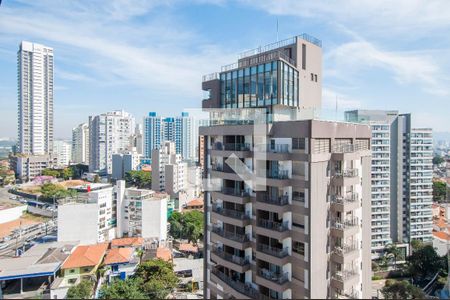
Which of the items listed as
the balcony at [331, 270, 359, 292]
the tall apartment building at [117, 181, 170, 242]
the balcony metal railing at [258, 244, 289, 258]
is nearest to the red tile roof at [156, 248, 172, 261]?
the tall apartment building at [117, 181, 170, 242]

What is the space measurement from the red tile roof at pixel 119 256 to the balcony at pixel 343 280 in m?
13.2

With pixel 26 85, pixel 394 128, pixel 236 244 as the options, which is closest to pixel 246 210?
pixel 236 244

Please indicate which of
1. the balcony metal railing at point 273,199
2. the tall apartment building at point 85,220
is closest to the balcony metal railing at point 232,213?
the balcony metal railing at point 273,199

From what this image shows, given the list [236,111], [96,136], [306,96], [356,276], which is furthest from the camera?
[96,136]

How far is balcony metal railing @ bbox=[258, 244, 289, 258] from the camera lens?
6.37m

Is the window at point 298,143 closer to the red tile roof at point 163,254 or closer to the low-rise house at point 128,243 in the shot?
the red tile roof at point 163,254

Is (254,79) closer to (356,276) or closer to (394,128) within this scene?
(356,276)

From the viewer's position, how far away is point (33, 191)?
124 ft

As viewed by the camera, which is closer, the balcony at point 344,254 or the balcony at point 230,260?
the balcony at point 344,254

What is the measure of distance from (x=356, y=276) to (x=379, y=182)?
1649 centimetres

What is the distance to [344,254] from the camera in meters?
6.50

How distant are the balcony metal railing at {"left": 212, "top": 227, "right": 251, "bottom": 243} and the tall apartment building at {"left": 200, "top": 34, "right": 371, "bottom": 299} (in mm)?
26

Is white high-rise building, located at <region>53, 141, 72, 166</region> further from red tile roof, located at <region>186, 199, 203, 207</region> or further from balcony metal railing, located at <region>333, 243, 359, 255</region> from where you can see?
balcony metal railing, located at <region>333, 243, 359, 255</region>

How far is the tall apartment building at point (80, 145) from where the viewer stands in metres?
62.0
